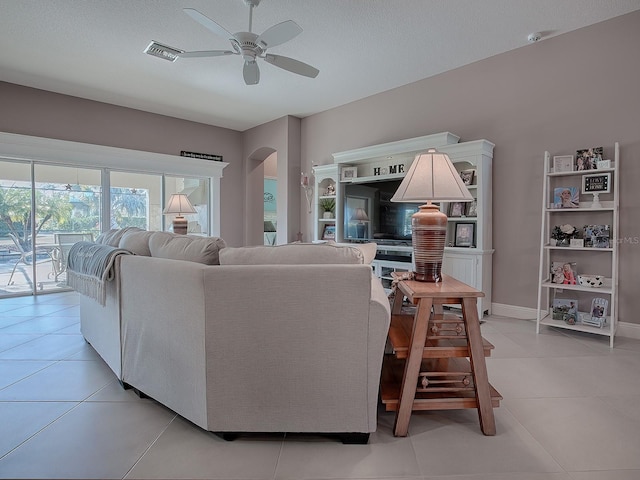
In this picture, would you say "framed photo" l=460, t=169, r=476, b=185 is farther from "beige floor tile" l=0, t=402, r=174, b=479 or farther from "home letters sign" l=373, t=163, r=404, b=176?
"beige floor tile" l=0, t=402, r=174, b=479

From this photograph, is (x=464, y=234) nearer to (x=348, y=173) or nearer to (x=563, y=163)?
(x=563, y=163)

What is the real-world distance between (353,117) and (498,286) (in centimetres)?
318

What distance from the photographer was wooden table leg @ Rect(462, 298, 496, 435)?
5.31 ft

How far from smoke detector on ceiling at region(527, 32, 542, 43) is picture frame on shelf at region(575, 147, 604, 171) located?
121cm

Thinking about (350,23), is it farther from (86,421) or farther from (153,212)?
(153,212)

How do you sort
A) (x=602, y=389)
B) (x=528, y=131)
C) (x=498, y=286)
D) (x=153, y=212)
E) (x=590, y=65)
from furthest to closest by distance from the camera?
1. (x=153, y=212)
2. (x=498, y=286)
3. (x=528, y=131)
4. (x=590, y=65)
5. (x=602, y=389)

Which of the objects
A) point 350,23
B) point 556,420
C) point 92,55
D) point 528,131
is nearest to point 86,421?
point 556,420

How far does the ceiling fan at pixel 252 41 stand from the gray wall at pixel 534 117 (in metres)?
1.90

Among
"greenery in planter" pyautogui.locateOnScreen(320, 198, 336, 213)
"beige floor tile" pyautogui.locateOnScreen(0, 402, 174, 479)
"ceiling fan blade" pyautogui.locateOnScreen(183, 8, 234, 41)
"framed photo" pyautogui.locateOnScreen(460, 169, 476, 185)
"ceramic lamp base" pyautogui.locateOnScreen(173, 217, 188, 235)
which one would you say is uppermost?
"ceiling fan blade" pyautogui.locateOnScreen(183, 8, 234, 41)

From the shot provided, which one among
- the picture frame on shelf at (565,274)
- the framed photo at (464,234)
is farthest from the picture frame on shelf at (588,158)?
the framed photo at (464,234)

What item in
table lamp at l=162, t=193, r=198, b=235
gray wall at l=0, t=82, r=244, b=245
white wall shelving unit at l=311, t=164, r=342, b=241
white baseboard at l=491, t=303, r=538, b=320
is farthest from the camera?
white wall shelving unit at l=311, t=164, r=342, b=241

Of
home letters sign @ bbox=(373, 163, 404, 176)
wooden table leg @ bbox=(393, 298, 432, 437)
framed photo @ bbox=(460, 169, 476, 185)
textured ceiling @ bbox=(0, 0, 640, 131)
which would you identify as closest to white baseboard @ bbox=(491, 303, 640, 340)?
framed photo @ bbox=(460, 169, 476, 185)

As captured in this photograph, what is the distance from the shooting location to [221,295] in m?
1.49

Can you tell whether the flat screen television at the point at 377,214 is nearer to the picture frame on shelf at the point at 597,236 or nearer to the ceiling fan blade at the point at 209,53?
the picture frame on shelf at the point at 597,236
